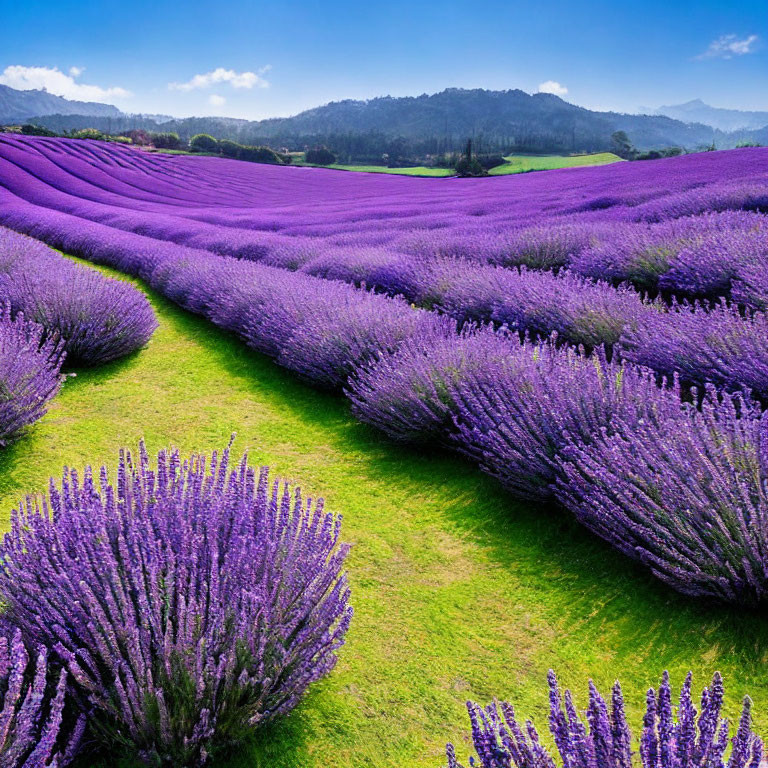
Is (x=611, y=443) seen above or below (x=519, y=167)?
below

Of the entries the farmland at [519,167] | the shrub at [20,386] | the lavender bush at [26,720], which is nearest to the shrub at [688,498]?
the lavender bush at [26,720]

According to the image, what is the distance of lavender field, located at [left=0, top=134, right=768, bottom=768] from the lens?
1133 mm

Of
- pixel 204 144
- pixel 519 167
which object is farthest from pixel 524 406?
pixel 204 144

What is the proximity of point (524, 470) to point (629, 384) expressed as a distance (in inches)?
20.3

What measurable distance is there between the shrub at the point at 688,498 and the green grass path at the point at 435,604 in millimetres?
116

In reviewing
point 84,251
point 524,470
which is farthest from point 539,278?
point 84,251

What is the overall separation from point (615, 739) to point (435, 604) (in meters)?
0.89

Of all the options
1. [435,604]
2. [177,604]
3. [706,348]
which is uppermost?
[706,348]

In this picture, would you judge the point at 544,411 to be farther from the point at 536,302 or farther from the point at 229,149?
the point at 229,149

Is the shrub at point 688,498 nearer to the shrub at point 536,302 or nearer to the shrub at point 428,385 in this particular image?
the shrub at point 428,385

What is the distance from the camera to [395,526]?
2.08 m

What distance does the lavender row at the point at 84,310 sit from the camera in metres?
3.75

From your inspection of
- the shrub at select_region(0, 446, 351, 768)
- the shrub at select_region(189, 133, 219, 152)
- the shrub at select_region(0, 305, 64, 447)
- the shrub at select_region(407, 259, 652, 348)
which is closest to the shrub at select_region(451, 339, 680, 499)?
the shrub at select_region(407, 259, 652, 348)

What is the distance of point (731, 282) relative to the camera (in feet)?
11.9
